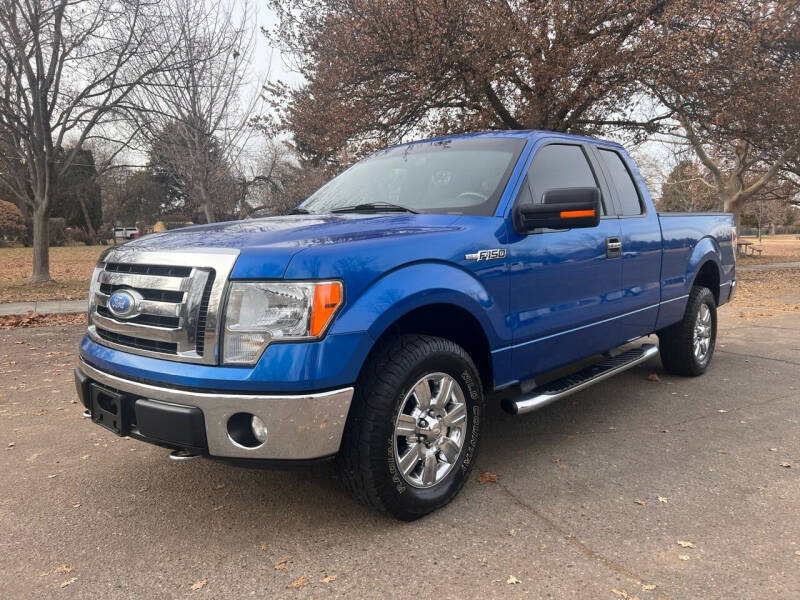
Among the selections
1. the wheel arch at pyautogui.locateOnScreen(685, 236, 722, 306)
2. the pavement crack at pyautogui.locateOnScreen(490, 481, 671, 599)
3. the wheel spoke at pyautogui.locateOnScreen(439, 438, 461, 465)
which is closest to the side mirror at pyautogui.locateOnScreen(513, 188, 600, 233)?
the wheel spoke at pyautogui.locateOnScreen(439, 438, 461, 465)

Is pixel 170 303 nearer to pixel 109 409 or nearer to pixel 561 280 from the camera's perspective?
A: pixel 109 409

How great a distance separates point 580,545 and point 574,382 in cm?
129

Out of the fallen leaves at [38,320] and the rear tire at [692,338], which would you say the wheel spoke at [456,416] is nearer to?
the rear tire at [692,338]

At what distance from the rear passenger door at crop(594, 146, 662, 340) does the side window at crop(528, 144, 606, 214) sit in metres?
0.29

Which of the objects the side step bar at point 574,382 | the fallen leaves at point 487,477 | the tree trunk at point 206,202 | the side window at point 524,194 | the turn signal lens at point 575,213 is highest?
the tree trunk at point 206,202

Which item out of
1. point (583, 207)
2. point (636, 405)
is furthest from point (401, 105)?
point (583, 207)

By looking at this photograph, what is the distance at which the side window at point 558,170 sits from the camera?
3766 mm

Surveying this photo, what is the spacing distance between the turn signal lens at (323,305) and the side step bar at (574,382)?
134 cm

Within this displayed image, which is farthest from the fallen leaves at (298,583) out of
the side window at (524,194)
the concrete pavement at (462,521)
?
the side window at (524,194)

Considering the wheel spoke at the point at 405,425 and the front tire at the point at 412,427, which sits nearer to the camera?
the front tire at the point at 412,427

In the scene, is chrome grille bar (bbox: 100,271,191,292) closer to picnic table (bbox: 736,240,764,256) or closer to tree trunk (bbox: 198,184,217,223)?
tree trunk (bbox: 198,184,217,223)

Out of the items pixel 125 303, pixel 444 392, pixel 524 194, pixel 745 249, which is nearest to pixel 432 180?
pixel 524 194

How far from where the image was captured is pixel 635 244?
4410 mm

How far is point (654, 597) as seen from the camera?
7.57 ft
